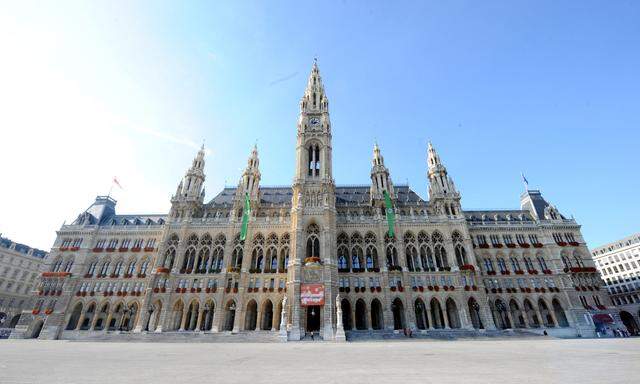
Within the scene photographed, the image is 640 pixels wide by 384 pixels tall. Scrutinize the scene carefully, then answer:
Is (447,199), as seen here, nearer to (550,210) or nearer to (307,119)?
(550,210)

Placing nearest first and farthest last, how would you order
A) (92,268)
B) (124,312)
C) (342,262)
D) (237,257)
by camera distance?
(124,312), (237,257), (342,262), (92,268)

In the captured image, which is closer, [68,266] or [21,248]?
[68,266]

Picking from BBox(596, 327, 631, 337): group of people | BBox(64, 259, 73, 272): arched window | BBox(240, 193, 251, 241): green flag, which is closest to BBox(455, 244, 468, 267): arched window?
BBox(596, 327, 631, 337): group of people

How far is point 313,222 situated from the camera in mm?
44531

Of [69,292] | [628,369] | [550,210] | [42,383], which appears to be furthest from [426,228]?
[69,292]

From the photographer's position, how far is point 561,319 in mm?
42906

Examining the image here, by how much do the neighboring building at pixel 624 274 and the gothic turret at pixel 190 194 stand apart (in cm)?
8677

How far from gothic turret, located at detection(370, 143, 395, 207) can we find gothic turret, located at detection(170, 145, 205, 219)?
32.8 m

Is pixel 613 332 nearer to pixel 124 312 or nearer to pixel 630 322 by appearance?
pixel 630 322

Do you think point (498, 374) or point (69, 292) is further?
point (69, 292)

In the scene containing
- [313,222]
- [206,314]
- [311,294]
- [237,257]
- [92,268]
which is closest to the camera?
[311,294]

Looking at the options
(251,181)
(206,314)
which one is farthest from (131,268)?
(251,181)

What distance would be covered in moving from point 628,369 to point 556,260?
46.8 meters

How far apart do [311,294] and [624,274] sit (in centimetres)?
7536
